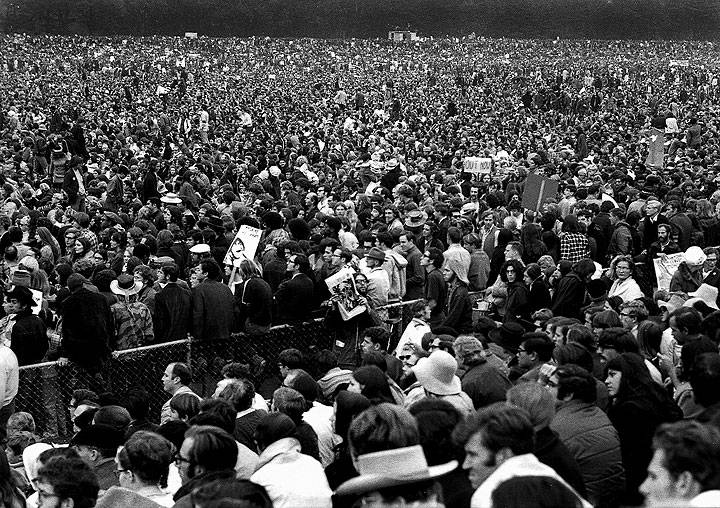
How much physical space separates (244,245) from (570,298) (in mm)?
3373

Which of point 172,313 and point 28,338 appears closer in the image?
point 28,338

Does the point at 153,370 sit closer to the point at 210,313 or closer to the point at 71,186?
the point at 210,313

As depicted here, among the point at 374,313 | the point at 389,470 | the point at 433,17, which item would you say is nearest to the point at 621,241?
the point at 374,313

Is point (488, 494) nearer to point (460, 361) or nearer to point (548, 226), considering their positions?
point (460, 361)

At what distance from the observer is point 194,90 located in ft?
134

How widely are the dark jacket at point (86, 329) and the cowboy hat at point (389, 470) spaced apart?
196 inches

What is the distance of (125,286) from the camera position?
972 centimetres

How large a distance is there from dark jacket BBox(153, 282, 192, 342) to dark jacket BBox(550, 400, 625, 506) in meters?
4.56

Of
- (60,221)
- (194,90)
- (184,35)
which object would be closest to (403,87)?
(194,90)

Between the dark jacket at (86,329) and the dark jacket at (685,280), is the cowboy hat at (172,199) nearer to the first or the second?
the dark jacket at (86,329)

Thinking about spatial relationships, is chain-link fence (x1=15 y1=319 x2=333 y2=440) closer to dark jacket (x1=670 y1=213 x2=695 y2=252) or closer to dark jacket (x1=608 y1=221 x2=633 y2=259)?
dark jacket (x1=608 y1=221 x2=633 y2=259)

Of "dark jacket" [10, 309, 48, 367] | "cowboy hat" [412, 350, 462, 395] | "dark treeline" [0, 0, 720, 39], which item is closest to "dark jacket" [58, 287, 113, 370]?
"dark jacket" [10, 309, 48, 367]

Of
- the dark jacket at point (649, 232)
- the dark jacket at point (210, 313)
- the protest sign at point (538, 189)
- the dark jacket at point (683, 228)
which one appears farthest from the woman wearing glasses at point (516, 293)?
the protest sign at point (538, 189)

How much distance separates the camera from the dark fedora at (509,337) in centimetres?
829
